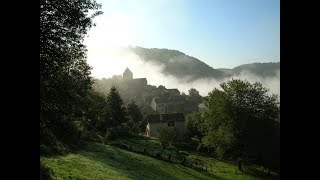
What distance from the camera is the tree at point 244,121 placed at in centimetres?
5625

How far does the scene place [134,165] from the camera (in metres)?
44.8

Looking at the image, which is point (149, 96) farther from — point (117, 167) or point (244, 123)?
point (117, 167)

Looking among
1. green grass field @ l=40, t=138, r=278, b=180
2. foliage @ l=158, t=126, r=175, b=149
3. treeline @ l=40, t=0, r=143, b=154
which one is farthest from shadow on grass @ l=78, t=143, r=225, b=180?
treeline @ l=40, t=0, r=143, b=154

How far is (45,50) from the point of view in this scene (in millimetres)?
14008

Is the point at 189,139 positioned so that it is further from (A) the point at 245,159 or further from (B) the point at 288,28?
(B) the point at 288,28

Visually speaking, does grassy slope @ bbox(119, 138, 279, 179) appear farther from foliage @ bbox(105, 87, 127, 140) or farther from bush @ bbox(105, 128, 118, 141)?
foliage @ bbox(105, 87, 127, 140)

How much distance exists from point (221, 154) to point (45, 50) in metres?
49.1

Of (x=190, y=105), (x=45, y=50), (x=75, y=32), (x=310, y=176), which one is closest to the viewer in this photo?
(x=310, y=176)

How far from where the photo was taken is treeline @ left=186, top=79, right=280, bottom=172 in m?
56.2

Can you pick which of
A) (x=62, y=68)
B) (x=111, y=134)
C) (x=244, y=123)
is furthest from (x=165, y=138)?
(x=62, y=68)

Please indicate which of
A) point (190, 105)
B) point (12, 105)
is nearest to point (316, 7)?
point (12, 105)

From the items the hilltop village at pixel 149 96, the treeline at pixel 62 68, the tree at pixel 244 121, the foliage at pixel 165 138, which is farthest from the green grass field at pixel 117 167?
the hilltop village at pixel 149 96

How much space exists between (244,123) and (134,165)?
22053 millimetres

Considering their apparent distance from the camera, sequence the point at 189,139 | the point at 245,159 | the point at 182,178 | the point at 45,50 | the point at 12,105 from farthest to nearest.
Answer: the point at 189,139 → the point at 245,159 → the point at 182,178 → the point at 45,50 → the point at 12,105
